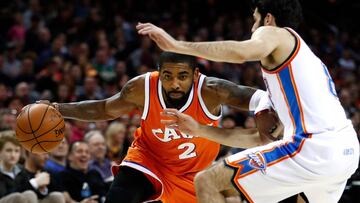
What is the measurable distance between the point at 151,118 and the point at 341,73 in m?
9.31

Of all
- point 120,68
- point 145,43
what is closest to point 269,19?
point 120,68

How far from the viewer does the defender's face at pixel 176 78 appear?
16.7 feet

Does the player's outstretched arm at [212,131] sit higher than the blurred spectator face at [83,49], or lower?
higher

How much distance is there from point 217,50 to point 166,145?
161 centimetres

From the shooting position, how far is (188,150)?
5383 mm

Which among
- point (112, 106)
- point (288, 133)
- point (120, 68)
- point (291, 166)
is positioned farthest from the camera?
point (120, 68)

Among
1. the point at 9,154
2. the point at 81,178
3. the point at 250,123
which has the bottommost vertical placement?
the point at 81,178

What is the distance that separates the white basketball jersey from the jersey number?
134cm

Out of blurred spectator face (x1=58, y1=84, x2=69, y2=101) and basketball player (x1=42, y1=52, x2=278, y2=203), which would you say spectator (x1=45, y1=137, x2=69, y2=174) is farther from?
blurred spectator face (x1=58, y1=84, x2=69, y2=101)

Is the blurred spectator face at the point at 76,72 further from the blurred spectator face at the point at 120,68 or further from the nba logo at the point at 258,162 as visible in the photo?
the nba logo at the point at 258,162

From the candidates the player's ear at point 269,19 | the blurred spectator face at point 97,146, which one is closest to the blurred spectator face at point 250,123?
the blurred spectator face at point 97,146

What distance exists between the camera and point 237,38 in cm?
1415

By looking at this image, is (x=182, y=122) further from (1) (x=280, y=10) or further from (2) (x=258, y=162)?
(1) (x=280, y=10)

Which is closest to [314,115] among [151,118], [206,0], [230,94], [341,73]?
[230,94]
